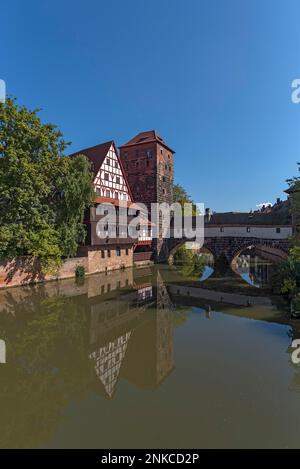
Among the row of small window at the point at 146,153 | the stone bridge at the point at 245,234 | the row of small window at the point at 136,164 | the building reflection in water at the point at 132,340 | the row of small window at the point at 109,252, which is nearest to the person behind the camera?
the building reflection in water at the point at 132,340

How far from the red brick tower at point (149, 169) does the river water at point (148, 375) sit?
2096 centimetres

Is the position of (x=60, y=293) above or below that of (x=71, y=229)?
below

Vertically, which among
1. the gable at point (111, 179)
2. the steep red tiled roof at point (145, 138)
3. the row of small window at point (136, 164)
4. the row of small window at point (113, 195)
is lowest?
the row of small window at point (113, 195)

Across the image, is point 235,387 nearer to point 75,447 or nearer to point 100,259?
point 75,447

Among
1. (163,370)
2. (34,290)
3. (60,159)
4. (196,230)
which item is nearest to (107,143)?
(60,159)

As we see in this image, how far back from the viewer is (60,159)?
18578 millimetres

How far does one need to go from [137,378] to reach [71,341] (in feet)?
11.3

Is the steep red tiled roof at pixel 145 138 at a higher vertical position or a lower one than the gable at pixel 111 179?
higher

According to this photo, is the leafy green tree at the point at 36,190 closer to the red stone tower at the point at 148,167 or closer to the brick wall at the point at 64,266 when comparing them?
the brick wall at the point at 64,266

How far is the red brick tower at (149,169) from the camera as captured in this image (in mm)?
32562

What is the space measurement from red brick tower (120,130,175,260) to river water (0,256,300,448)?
21.0 meters

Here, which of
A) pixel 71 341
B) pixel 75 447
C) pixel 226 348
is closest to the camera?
pixel 75 447

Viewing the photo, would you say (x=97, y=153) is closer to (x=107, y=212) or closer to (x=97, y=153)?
(x=97, y=153)

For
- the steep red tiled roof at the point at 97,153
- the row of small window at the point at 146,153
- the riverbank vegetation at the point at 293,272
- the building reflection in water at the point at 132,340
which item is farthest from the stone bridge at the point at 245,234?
the building reflection in water at the point at 132,340
